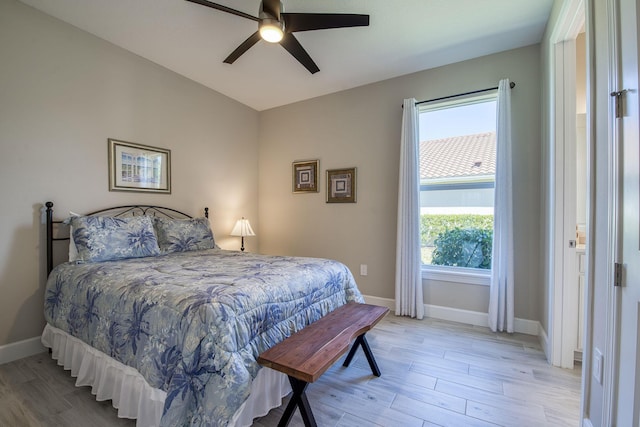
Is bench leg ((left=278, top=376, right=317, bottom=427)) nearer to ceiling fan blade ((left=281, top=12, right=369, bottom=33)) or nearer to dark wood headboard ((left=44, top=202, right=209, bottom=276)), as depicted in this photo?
ceiling fan blade ((left=281, top=12, right=369, bottom=33))

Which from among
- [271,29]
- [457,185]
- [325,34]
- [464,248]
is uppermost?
[325,34]

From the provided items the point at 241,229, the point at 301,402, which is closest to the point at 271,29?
the point at 301,402

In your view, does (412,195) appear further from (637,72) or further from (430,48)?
(637,72)

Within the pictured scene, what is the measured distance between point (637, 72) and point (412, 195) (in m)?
2.14

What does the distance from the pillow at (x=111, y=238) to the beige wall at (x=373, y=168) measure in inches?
77.8

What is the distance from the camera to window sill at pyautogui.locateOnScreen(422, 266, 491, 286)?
9.62 feet

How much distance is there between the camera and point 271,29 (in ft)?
6.22

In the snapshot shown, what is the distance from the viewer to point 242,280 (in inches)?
66.6

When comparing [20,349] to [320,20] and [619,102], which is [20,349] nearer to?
[320,20]

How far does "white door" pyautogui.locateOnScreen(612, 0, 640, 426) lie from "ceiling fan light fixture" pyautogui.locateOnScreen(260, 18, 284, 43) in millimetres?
1729

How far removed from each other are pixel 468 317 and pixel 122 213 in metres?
3.79

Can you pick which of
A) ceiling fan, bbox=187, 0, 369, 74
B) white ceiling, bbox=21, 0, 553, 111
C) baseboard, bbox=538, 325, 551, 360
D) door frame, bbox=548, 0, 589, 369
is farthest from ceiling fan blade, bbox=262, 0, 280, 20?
baseboard, bbox=538, 325, 551, 360

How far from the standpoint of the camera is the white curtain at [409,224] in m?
3.10

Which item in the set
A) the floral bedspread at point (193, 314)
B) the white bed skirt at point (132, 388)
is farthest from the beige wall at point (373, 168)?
the white bed skirt at point (132, 388)
